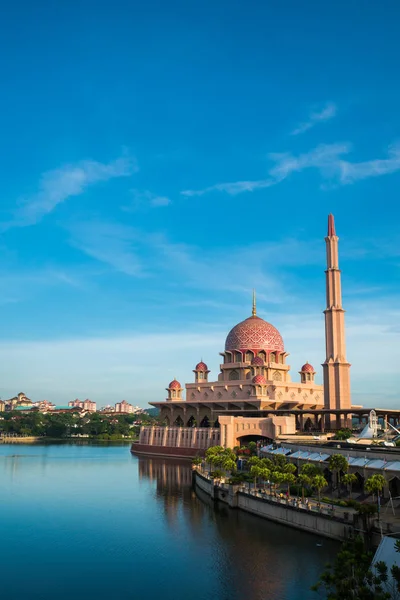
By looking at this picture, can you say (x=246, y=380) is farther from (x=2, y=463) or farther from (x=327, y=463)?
(x=327, y=463)

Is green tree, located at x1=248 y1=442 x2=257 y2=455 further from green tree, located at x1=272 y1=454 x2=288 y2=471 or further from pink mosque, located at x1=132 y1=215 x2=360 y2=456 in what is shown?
green tree, located at x1=272 y1=454 x2=288 y2=471

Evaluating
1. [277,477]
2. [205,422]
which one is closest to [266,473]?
[277,477]

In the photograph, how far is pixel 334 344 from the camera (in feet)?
192

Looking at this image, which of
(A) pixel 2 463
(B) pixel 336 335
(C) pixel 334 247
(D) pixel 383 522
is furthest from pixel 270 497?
(A) pixel 2 463

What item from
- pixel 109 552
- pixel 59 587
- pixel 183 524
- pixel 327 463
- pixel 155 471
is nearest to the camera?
pixel 59 587

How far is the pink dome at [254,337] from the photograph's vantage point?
69.4 meters

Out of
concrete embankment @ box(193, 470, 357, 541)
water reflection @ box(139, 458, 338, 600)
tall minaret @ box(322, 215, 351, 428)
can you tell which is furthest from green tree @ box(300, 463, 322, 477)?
tall minaret @ box(322, 215, 351, 428)

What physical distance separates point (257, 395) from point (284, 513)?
33.2 m

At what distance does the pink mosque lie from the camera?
57.0 metres

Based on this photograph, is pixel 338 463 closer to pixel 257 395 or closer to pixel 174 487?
pixel 174 487

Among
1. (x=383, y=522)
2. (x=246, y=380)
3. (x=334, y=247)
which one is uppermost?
(x=334, y=247)

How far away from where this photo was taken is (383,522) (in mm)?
22531

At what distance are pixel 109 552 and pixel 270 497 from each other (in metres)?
9.52

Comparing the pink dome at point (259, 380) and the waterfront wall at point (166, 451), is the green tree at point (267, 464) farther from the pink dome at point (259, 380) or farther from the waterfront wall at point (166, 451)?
the pink dome at point (259, 380)
